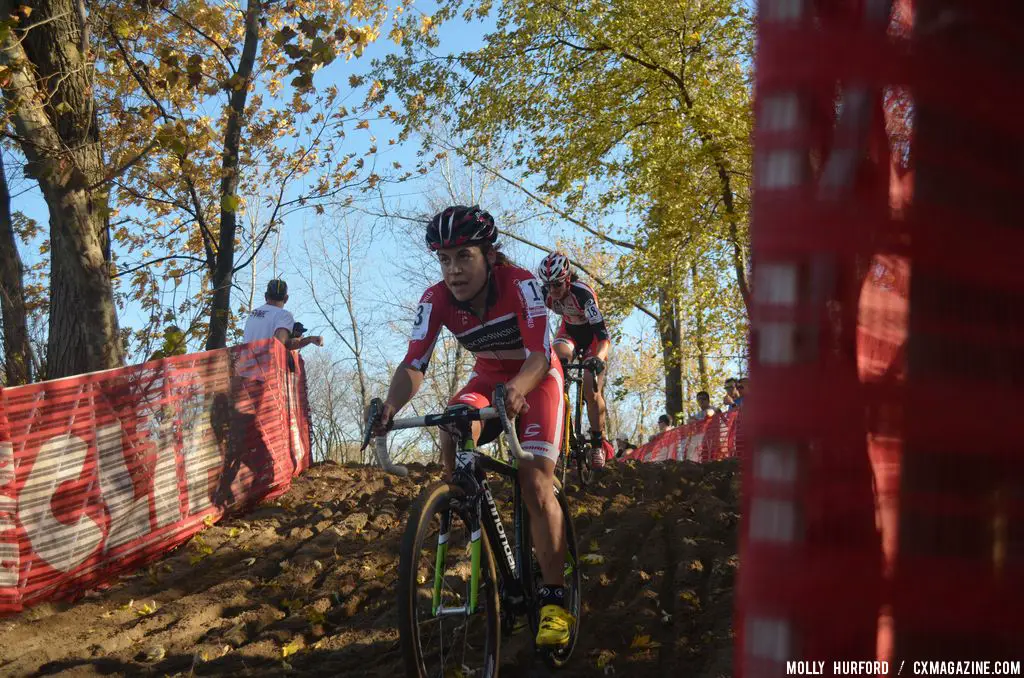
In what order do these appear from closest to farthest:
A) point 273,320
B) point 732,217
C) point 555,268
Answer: point 555,268 < point 273,320 < point 732,217

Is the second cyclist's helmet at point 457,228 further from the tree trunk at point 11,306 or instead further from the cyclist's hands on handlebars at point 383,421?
the tree trunk at point 11,306

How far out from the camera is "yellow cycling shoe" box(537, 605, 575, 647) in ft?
13.8

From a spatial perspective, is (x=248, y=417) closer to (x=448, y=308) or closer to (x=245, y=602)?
(x=245, y=602)

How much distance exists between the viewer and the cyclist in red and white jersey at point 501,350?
4.43 m

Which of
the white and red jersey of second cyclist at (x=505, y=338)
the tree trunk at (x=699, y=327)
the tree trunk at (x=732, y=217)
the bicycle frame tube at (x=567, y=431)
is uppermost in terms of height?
the tree trunk at (x=732, y=217)

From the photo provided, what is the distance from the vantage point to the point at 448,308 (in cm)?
494

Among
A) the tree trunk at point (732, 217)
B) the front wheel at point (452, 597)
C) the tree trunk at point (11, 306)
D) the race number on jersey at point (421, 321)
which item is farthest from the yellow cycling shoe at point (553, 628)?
the tree trunk at point (732, 217)

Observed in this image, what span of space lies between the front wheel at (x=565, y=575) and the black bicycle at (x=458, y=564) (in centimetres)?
19

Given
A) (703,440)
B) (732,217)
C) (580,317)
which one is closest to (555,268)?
(580,317)

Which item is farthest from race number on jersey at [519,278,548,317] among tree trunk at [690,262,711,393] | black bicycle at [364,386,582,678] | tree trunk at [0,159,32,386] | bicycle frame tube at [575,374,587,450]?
tree trunk at [690,262,711,393]

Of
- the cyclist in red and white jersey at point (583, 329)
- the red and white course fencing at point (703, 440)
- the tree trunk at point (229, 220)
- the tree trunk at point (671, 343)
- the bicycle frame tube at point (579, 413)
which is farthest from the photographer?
the tree trunk at point (671, 343)

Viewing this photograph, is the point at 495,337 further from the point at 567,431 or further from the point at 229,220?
the point at 229,220

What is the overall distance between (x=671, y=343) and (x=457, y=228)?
61.8 ft

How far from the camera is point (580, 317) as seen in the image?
958 centimetres
